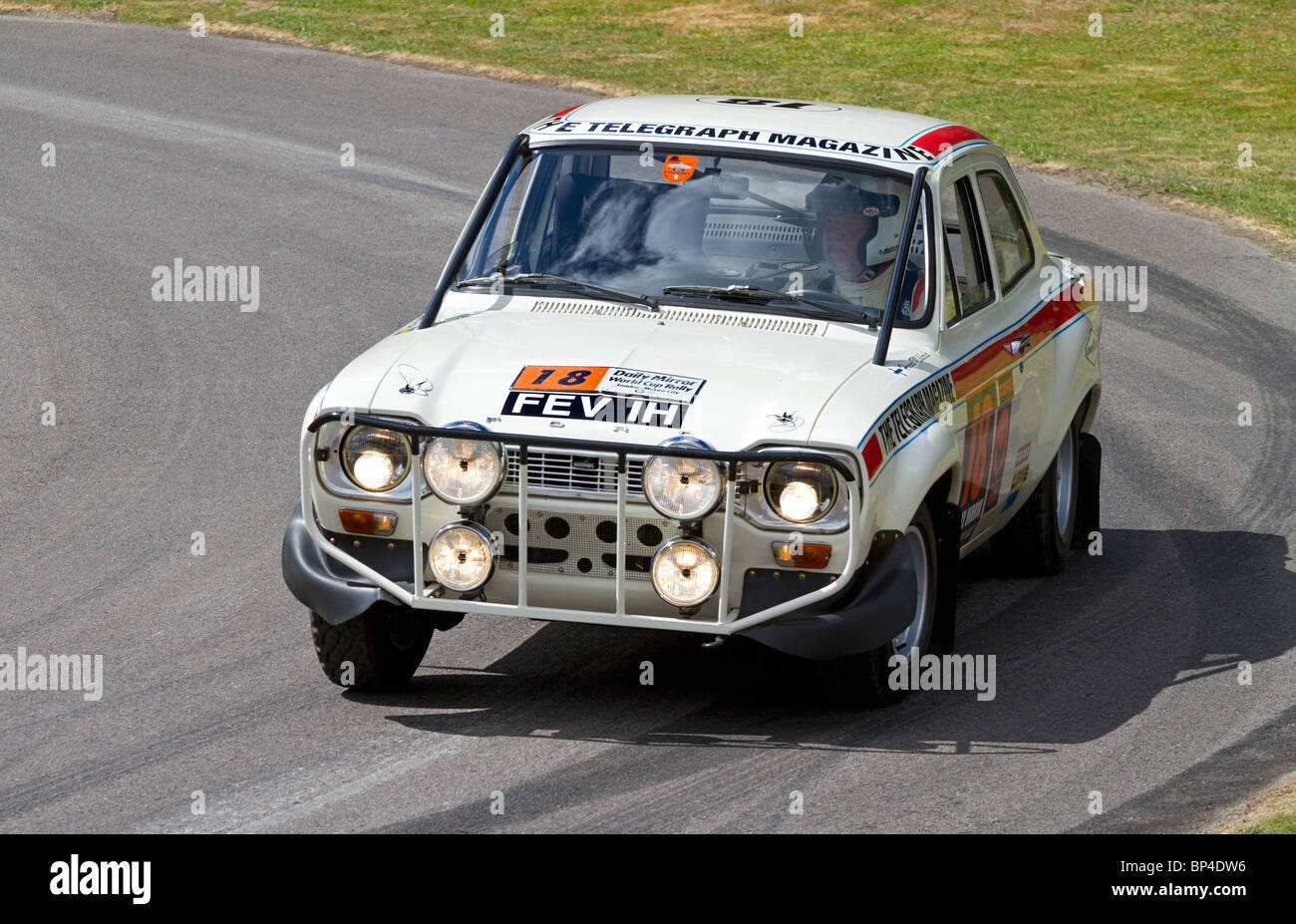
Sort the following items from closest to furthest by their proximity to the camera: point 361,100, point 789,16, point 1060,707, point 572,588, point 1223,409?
point 572,588 → point 1060,707 → point 1223,409 → point 361,100 → point 789,16

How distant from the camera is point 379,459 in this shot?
6723mm

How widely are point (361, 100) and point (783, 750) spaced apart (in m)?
15.5

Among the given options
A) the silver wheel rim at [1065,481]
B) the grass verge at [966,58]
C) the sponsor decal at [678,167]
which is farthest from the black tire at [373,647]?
the grass verge at [966,58]

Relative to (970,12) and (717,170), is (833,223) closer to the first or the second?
(717,170)

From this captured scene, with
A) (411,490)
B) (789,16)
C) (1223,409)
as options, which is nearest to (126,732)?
(411,490)

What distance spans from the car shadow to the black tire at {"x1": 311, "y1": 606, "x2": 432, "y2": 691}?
9 cm

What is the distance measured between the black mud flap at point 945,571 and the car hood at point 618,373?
0.67 meters

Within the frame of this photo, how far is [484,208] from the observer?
307 inches

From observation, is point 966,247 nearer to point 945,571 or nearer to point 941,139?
point 941,139

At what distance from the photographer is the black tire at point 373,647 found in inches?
276

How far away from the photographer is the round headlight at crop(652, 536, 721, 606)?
6410mm

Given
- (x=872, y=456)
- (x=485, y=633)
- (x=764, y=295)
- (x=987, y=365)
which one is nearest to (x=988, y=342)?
(x=987, y=365)

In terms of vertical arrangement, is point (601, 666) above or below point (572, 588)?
below

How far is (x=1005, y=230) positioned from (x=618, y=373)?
2.71m
